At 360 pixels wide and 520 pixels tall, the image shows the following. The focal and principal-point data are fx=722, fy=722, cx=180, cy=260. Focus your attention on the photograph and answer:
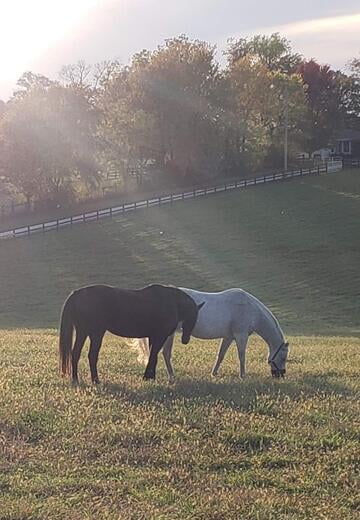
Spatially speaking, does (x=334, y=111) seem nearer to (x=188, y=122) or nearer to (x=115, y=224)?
(x=188, y=122)

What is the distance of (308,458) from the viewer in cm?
574

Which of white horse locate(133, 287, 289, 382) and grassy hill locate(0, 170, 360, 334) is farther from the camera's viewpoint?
grassy hill locate(0, 170, 360, 334)

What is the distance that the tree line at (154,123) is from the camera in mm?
60375

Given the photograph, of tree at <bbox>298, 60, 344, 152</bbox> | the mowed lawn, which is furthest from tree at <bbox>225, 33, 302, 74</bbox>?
the mowed lawn

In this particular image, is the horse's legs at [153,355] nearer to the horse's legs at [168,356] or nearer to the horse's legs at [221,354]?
the horse's legs at [168,356]

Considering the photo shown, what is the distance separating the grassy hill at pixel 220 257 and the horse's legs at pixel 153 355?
16.4 metres

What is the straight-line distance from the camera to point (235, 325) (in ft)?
35.3

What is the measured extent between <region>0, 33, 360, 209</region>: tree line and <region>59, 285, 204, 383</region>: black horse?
5176cm

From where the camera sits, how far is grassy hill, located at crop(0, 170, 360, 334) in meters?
32.1

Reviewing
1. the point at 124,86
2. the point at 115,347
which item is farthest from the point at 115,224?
the point at 115,347

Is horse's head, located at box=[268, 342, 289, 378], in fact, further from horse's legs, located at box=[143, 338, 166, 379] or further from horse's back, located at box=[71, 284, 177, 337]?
horse's legs, located at box=[143, 338, 166, 379]

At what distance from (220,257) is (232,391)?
35.1 m

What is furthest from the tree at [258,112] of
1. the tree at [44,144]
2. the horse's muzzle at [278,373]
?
the horse's muzzle at [278,373]

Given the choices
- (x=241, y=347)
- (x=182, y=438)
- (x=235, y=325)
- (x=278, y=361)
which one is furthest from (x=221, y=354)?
(x=182, y=438)
